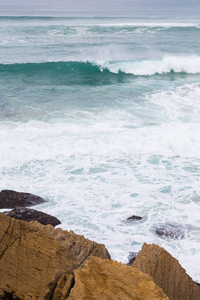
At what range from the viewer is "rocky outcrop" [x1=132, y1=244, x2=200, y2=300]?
11.4 feet

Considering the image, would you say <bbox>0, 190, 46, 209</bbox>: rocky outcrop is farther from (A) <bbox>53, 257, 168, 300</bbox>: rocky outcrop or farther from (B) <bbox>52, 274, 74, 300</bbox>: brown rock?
(A) <bbox>53, 257, 168, 300</bbox>: rocky outcrop

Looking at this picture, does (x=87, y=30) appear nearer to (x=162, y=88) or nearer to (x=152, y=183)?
(x=162, y=88)

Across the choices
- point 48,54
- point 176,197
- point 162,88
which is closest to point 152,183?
point 176,197

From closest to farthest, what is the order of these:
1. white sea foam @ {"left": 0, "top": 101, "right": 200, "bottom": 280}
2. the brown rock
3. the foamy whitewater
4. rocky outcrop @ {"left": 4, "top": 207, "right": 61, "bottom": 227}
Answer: the brown rock, rocky outcrop @ {"left": 4, "top": 207, "right": 61, "bottom": 227}, white sea foam @ {"left": 0, "top": 101, "right": 200, "bottom": 280}, the foamy whitewater

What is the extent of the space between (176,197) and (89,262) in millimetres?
4541

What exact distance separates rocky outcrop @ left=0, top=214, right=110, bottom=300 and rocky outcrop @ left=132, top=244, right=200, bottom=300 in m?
0.67

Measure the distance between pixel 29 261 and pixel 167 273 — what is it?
131 cm

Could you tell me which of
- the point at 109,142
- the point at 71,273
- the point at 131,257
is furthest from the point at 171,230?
the point at 109,142

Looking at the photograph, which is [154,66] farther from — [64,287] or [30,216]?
[64,287]

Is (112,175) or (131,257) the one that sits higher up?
(131,257)

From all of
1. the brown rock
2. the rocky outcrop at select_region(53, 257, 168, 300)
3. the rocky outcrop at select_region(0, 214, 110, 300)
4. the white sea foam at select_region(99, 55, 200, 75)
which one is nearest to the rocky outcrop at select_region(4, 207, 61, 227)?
the rocky outcrop at select_region(0, 214, 110, 300)

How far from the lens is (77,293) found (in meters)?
2.88

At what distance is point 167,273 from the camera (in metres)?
3.54

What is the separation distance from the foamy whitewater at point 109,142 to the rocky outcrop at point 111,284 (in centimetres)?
233
